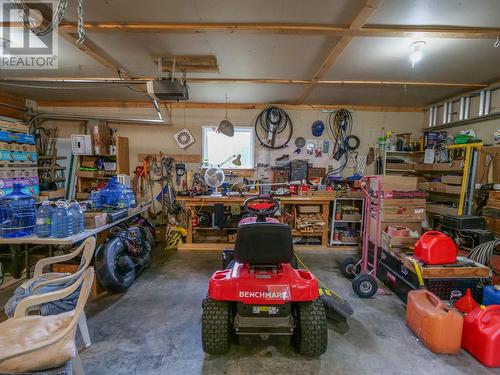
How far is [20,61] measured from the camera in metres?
2.97

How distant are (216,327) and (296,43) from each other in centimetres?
270

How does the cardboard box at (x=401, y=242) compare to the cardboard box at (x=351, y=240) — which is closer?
the cardboard box at (x=401, y=242)

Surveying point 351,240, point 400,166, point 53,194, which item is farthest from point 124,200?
point 400,166

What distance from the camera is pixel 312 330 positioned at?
1782 mm

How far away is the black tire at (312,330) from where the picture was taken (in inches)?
70.2

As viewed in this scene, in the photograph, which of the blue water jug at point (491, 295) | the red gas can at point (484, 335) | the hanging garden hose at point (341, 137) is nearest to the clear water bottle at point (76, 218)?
the red gas can at point (484, 335)

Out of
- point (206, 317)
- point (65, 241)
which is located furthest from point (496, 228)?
point (65, 241)

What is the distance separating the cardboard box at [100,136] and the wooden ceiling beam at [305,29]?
229 centimetres

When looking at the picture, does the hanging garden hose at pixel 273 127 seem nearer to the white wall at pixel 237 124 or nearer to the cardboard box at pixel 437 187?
the white wall at pixel 237 124

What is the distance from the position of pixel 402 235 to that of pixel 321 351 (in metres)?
1.90

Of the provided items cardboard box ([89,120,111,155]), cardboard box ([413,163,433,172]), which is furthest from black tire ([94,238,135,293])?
cardboard box ([413,163,433,172])

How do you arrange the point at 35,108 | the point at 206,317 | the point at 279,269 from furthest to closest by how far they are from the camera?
the point at 35,108 < the point at 279,269 < the point at 206,317

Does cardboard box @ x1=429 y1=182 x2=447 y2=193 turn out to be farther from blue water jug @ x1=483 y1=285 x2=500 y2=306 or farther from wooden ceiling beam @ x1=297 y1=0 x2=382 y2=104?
wooden ceiling beam @ x1=297 y1=0 x2=382 y2=104

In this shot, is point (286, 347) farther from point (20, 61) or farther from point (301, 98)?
point (20, 61)
